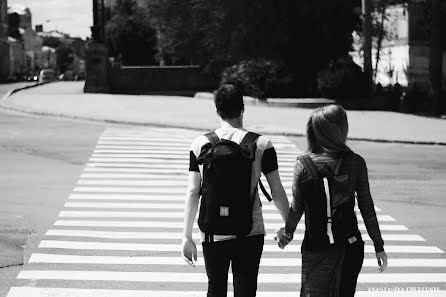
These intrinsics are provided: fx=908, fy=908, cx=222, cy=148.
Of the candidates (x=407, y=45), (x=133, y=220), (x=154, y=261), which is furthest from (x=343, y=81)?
(x=154, y=261)

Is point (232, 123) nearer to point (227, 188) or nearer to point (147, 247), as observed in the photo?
point (227, 188)

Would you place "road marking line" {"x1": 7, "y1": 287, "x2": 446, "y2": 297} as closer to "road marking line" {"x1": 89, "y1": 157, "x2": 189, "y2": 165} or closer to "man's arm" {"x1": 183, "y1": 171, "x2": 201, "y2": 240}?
"man's arm" {"x1": 183, "y1": 171, "x2": 201, "y2": 240}

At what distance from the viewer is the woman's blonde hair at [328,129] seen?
16.5 feet

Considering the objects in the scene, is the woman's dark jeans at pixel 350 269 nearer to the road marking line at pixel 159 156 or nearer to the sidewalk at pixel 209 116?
the road marking line at pixel 159 156

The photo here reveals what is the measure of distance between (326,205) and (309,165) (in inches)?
9.6

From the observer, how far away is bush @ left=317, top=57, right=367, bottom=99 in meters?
35.1

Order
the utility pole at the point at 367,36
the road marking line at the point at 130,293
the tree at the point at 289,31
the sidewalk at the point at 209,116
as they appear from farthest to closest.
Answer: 1. the tree at the point at 289,31
2. the utility pole at the point at 367,36
3. the sidewalk at the point at 209,116
4. the road marking line at the point at 130,293

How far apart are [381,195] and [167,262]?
228 inches

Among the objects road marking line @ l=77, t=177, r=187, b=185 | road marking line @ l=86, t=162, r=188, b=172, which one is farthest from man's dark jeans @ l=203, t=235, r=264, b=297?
road marking line @ l=86, t=162, r=188, b=172

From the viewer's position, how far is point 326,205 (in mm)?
5105

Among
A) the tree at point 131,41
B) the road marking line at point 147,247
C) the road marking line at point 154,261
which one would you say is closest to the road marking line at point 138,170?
the road marking line at point 147,247

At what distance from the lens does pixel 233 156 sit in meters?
5.20

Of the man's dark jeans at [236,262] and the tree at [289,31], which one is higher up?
the tree at [289,31]

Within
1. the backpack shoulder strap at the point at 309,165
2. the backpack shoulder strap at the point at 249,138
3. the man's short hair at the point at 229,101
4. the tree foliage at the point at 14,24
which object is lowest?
the backpack shoulder strap at the point at 309,165
